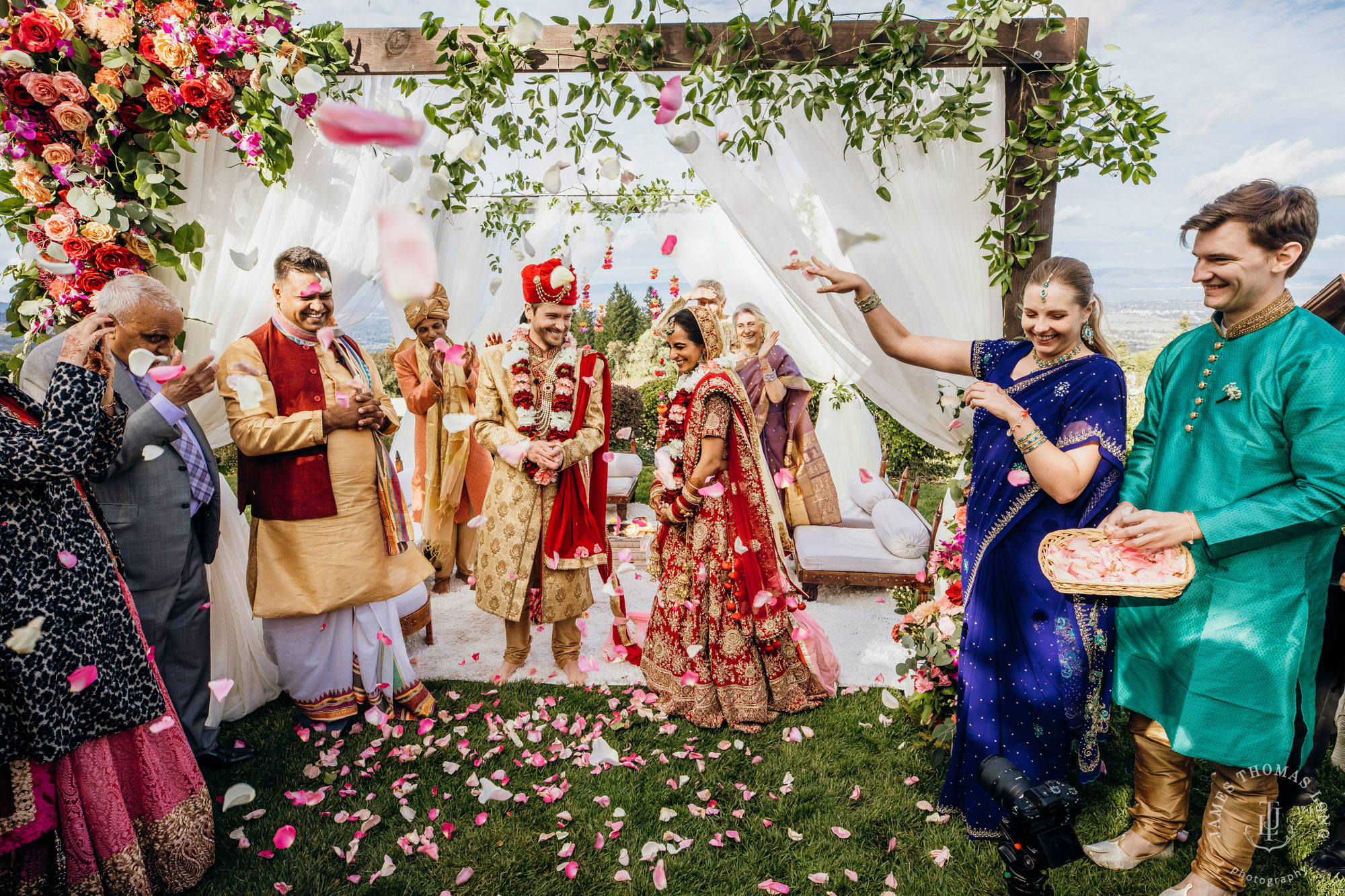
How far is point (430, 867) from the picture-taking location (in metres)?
2.39

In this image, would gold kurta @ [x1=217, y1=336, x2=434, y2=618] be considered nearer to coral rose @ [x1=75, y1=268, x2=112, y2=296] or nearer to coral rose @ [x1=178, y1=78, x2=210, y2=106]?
coral rose @ [x1=75, y1=268, x2=112, y2=296]

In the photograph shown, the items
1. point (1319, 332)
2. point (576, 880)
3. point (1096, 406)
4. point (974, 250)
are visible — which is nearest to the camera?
point (1319, 332)

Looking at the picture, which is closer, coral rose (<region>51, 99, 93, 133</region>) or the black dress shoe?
coral rose (<region>51, 99, 93, 133</region>)

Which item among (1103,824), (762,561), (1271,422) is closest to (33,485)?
(762,561)

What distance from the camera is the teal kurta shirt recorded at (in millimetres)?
1834

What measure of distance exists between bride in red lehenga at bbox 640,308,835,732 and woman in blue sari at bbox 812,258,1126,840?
0.84 metres

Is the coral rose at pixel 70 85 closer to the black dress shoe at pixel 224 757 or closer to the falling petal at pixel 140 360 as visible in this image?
the falling petal at pixel 140 360

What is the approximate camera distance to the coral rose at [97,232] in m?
2.88

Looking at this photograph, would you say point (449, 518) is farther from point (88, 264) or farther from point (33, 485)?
point (33, 485)

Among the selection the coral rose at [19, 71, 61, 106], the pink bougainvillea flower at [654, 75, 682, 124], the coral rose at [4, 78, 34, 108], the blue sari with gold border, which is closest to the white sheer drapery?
the pink bougainvillea flower at [654, 75, 682, 124]

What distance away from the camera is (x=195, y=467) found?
2.76 metres

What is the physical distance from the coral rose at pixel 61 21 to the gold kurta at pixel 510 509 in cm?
199

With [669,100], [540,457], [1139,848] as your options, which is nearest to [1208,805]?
[1139,848]

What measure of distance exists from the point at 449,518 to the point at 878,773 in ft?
11.0
